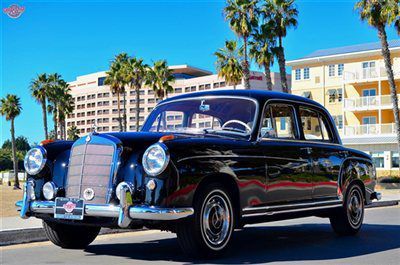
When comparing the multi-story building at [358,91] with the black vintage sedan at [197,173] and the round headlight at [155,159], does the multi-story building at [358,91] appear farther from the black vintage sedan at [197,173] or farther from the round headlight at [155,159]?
the round headlight at [155,159]

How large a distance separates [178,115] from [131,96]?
138079 mm

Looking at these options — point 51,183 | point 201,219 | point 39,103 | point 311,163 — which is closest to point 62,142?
point 51,183

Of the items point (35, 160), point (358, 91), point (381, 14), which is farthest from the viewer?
point (358, 91)

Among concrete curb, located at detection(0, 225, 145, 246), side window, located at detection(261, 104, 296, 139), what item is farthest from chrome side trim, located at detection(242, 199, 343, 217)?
concrete curb, located at detection(0, 225, 145, 246)

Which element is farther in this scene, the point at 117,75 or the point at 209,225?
the point at 117,75

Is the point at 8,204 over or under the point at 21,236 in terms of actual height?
under

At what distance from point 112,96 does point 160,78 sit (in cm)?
9456

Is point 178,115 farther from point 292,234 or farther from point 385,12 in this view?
point 385,12

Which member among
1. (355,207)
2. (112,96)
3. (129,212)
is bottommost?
(355,207)

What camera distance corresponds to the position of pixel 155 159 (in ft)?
19.0

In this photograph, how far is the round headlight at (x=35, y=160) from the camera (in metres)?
6.59

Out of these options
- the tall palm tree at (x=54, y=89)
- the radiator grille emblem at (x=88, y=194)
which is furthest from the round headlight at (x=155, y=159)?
the tall palm tree at (x=54, y=89)

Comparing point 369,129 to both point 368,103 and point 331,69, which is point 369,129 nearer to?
point 368,103

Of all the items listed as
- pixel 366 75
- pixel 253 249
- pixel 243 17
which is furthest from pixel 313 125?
pixel 366 75
